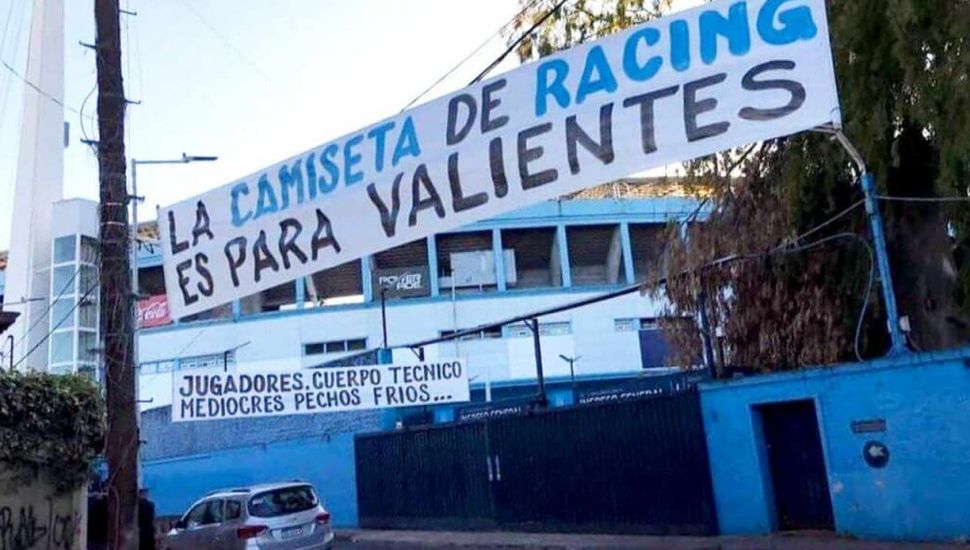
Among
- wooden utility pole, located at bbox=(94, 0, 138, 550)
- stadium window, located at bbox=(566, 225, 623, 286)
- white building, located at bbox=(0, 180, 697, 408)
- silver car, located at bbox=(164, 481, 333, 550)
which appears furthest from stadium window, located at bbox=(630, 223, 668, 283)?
wooden utility pole, located at bbox=(94, 0, 138, 550)

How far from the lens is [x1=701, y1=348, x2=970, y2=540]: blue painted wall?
12531 millimetres

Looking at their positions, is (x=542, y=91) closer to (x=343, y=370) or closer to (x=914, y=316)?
(x=914, y=316)

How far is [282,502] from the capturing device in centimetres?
1653

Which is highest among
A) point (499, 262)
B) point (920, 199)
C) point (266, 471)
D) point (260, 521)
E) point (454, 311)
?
point (499, 262)

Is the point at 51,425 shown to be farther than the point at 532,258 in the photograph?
No

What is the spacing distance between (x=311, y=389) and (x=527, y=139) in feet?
39.0

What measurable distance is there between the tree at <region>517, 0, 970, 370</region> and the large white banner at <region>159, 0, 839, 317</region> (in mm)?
6992

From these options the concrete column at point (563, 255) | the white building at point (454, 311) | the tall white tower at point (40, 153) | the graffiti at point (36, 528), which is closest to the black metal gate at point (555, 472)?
the graffiti at point (36, 528)

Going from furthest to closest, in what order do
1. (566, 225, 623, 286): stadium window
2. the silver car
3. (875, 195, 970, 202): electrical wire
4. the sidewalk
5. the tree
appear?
(566, 225, 623, 286): stadium window
the silver car
the sidewalk
(875, 195, 970, 202): electrical wire
the tree

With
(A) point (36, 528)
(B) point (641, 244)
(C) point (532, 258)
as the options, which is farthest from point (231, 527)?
(B) point (641, 244)

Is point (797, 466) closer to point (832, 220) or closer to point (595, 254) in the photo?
point (832, 220)

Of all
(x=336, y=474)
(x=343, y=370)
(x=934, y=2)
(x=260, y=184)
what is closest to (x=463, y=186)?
(x=260, y=184)

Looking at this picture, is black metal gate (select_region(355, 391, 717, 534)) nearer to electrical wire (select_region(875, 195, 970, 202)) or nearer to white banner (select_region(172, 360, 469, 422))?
white banner (select_region(172, 360, 469, 422))

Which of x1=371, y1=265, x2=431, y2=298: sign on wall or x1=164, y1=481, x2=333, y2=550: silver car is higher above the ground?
x1=371, y1=265, x2=431, y2=298: sign on wall
